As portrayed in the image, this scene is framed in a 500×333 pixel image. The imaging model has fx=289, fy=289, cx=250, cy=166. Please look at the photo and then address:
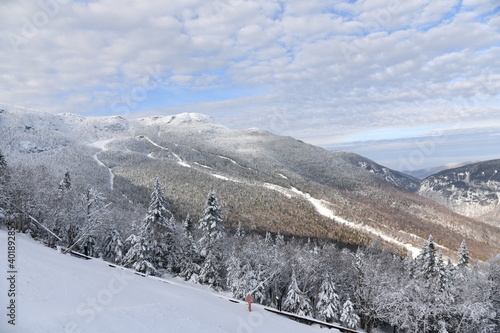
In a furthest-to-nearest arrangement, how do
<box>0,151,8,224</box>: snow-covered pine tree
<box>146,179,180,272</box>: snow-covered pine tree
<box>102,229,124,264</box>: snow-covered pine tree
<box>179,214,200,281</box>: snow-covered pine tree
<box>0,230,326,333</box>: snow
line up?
1. <box>102,229,124,264</box>: snow-covered pine tree
2. <box>179,214,200,281</box>: snow-covered pine tree
3. <box>146,179,180,272</box>: snow-covered pine tree
4. <box>0,151,8,224</box>: snow-covered pine tree
5. <box>0,230,326,333</box>: snow

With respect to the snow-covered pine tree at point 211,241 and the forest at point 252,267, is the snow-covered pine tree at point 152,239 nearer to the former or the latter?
the forest at point 252,267

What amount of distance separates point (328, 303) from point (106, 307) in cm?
3166

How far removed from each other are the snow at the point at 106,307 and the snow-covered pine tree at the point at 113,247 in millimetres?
18580

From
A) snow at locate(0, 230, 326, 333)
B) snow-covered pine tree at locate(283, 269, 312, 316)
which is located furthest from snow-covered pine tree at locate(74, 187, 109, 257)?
snow-covered pine tree at locate(283, 269, 312, 316)

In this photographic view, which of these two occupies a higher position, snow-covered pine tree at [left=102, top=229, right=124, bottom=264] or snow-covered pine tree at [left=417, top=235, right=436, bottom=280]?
snow-covered pine tree at [left=417, top=235, right=436, bottom=280]

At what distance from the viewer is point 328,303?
3822 centimetres

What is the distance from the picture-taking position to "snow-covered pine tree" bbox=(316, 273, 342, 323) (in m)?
37.2

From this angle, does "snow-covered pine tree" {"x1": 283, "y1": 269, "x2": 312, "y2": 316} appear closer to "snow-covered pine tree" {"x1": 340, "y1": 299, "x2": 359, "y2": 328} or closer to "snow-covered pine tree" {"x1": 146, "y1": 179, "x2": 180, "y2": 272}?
"snow-covered pine tree" {"x1": 340, "y1": 299, "x2": 359, "y2": 328}

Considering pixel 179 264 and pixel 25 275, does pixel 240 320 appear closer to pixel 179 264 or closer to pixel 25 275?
pixel 25 275

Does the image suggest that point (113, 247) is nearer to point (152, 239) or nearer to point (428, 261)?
point (152, 239)

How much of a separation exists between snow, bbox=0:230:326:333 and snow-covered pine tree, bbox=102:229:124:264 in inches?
731

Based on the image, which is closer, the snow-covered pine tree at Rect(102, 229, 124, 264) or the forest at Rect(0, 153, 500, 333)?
the forest at Rect(0, 153, 500, 333)

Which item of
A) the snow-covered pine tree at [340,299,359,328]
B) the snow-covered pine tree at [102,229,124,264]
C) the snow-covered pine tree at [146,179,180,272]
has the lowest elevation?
the snow-covered pine tree at [340,299,359,328]

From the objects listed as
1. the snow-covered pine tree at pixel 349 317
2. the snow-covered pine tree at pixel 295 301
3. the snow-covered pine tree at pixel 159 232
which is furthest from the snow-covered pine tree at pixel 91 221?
the snow-covered pine tree at pixel 349 317
